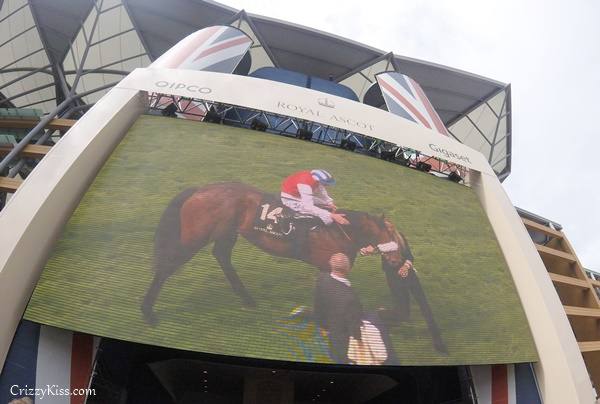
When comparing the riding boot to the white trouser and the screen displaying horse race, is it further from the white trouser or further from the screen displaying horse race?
the white trouser

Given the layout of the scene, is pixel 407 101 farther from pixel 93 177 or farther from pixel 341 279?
pixel 93 177

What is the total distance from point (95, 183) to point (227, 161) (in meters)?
3.76

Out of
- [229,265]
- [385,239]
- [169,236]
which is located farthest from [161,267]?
[385,239]

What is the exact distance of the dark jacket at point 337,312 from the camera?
8.88 m

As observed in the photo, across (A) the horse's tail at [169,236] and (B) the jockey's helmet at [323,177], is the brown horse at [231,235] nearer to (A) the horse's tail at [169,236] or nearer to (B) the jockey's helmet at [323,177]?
(A) the horse's tail at [169,236]

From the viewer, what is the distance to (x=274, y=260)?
9.79 m

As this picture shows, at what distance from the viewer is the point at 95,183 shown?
10602 mm

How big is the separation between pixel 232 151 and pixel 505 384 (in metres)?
10.9

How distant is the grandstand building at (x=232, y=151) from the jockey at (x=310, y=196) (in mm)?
1696

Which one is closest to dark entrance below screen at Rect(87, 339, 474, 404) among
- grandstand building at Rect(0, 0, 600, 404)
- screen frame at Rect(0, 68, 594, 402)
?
grandstand building at Rect(0, 0, 600, 404)

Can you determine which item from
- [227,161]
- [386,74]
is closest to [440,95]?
[386,74]

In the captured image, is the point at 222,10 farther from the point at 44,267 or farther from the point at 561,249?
the point at 561,249

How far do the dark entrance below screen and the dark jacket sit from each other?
4.04 m

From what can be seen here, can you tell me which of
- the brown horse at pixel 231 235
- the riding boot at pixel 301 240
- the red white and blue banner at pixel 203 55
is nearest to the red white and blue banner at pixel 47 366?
the brown horse at pixel 231 235
